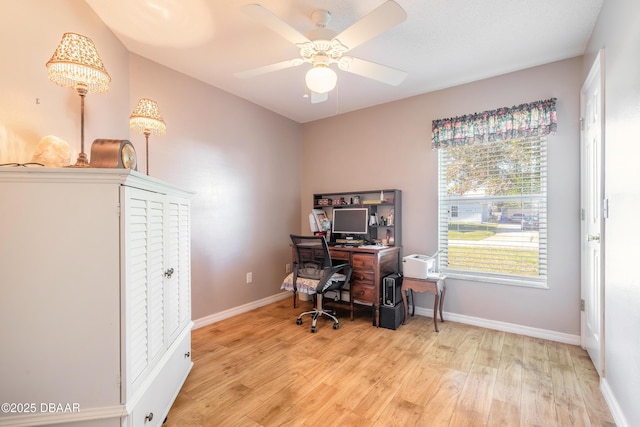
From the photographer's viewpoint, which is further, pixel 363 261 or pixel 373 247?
pixel 373 247

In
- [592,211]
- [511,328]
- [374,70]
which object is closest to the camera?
[374,70]

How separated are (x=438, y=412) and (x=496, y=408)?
36 centimetres

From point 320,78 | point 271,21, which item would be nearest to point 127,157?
point 271,21

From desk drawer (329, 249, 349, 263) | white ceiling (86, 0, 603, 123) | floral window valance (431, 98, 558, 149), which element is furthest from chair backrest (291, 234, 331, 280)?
floral window valance (431, 98, 558, 149)

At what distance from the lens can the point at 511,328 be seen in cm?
274

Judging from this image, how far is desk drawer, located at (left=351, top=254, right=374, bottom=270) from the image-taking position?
2.97m

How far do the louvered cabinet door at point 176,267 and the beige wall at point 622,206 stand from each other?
7.83 feet

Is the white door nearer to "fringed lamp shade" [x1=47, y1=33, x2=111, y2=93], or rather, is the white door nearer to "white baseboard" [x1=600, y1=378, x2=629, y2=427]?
"white baseboard" [x1=600, y1=378, x2=629, y2=427]

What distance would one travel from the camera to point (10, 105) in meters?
1.38

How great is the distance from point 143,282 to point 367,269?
84.6 inches

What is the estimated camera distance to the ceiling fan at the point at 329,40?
146 centimetres

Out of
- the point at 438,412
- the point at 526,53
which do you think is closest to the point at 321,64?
the point at 526,53

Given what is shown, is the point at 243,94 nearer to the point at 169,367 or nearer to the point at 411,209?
the point at 411,209

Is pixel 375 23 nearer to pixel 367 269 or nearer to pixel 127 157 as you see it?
pixel 127 157
